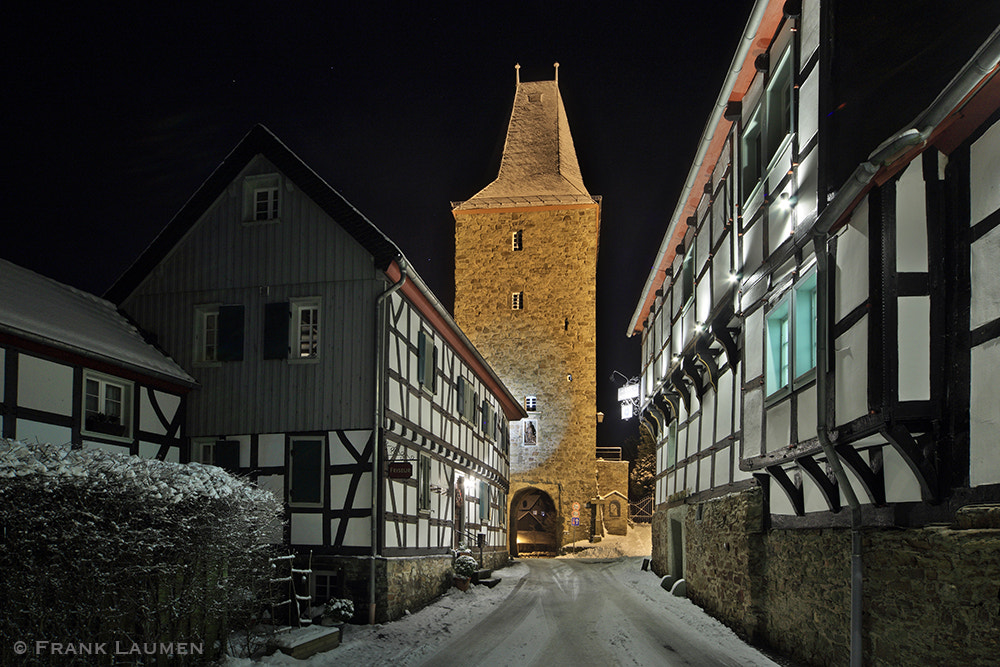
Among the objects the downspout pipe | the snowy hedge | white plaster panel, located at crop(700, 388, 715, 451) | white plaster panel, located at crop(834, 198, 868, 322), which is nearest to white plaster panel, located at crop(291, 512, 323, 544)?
the downspout pipe

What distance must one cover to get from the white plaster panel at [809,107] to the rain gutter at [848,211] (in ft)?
4.61

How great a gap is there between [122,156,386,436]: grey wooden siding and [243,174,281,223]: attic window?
13cm

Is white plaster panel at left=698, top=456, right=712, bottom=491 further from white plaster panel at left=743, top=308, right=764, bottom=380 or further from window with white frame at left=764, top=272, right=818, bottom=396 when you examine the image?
window with white frame at left=764, top=272, right=818, bottom=396

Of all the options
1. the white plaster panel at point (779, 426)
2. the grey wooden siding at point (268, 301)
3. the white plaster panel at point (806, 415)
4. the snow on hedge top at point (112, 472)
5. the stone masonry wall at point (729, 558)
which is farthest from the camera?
the grey wooden siding at point (268, 301)

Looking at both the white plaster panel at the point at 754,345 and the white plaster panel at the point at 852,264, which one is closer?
the white plaster panel at the point at 852,264

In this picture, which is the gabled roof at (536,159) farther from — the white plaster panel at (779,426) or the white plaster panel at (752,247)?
the white plaster panel at (779,426)

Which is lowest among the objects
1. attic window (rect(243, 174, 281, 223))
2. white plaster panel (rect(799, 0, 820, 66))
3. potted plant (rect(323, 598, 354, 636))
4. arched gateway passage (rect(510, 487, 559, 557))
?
arched gateway passage (rect(510, 487, 559, 557))

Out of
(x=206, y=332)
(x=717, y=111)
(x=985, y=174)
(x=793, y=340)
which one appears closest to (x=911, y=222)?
(x=985, y=174)

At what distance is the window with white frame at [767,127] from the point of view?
1030 centimetres

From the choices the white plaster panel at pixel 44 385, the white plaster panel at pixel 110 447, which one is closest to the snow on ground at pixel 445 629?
the white plaster panel at pixel 110 447

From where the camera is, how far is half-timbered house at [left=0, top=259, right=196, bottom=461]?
1072 centimetres

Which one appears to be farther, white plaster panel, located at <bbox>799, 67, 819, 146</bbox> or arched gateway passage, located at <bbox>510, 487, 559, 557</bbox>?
arched gateway passage, located at <bbox>510, 487, 559, 557</bbox>

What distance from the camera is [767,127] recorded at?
429 inches

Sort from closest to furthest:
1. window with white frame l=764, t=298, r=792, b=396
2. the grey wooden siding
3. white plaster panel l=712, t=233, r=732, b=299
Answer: window with white frame l=764, t=298, r=792, b=396
white plaster panel l=712, t=233, r=732, b=299
the grey wooden siding
